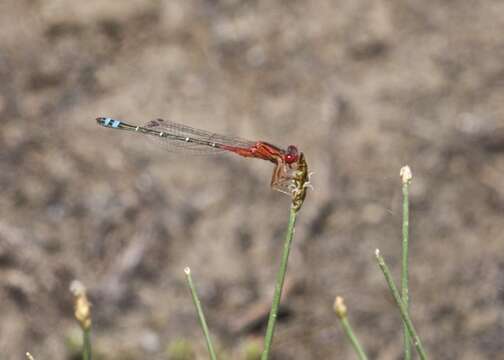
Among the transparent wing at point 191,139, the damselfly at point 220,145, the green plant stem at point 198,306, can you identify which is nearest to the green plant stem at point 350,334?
the green plant stem at point 198,306

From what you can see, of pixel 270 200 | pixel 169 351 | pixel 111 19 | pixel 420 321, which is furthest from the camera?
pixel 111 19

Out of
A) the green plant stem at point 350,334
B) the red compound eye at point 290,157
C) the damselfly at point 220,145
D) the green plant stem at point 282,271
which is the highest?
the damselfly at point 220,145

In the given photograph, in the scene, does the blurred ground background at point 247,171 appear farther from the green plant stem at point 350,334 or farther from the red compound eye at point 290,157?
the green plant stem at point 350,334

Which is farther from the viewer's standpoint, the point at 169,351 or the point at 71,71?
the point at 71,71

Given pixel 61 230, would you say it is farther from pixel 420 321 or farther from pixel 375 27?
pixel 375 27

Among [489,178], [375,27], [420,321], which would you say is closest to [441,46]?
[375,27]

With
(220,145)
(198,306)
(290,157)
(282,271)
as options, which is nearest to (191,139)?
(220,145)
